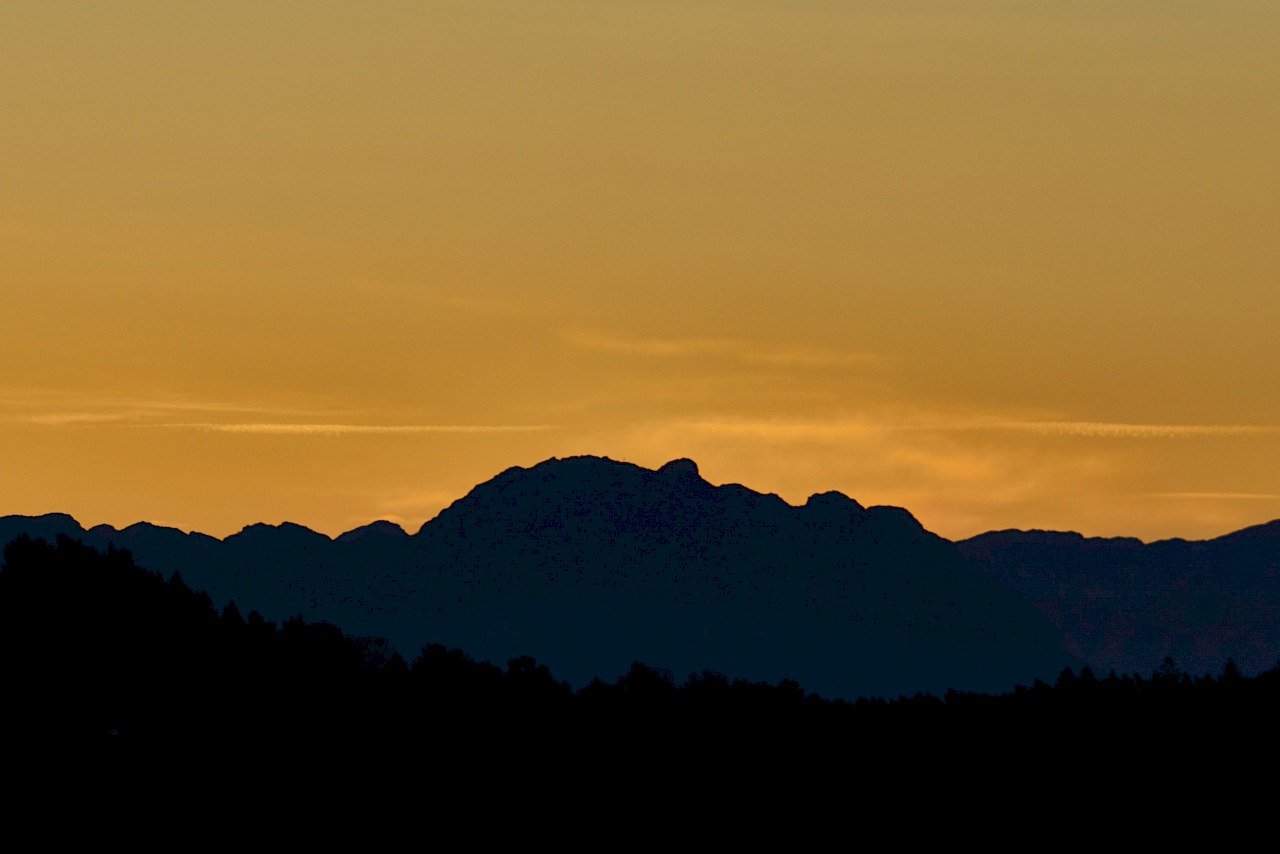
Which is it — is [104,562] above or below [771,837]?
above

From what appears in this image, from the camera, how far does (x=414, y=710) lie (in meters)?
→ 168

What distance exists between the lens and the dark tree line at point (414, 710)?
458 ft

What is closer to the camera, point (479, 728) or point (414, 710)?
point (479, 728)

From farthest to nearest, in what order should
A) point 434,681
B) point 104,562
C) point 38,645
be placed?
1. point 434,681
2. point 104,562
3. point 38,645

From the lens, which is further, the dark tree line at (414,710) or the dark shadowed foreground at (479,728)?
the dark tree line at (414,710)

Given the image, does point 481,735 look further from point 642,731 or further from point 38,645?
point 38,645

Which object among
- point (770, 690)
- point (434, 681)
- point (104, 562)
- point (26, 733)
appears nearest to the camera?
point (26, 733)

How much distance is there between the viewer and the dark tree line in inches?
5502

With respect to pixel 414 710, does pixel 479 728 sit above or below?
below

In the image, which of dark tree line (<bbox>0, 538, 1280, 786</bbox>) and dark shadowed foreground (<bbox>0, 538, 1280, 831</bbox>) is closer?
dark shadowed foreground (<bbox>0, 538, 1280, 831</bbox>)

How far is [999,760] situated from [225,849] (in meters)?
67.8

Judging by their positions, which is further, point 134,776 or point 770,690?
point 770,690

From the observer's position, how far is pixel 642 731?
566 feet

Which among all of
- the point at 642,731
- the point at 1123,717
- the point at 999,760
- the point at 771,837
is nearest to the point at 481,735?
the point at 642,731
